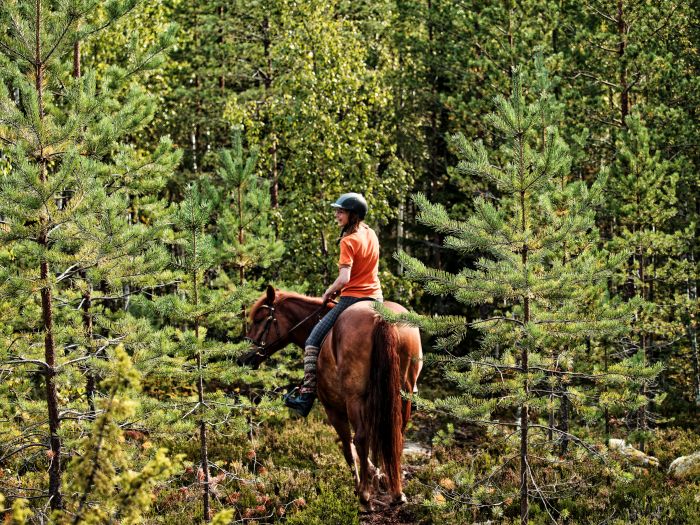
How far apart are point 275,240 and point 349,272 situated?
188 inches

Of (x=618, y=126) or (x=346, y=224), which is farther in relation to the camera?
(x=618, y=126)

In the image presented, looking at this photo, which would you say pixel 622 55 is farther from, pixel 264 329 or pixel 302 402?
pixel 302 402

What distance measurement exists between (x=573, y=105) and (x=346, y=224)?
25.2 ft

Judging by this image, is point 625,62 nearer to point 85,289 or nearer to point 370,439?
point 370,439

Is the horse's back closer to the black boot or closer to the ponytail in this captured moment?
the black boot

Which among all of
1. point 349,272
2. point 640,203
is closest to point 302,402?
point 349,272

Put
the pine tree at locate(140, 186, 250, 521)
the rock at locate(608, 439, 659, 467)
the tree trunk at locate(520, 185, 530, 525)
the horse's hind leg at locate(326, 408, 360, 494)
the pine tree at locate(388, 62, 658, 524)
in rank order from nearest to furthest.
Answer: the pine tree at locate(388, 62, 658, 524) → the tree trunk at locate(520, 185, 530, 525) → the pine tree at locate(140, 186, 250, 521) → the horse's hind leg at locate(326, 408, 360, 494) → the rock at locate(608, 439, 659, 467)

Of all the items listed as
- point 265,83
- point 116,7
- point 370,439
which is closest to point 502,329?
point 370,439

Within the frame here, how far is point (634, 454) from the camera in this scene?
11734 millimetres

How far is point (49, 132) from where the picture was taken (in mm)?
6410

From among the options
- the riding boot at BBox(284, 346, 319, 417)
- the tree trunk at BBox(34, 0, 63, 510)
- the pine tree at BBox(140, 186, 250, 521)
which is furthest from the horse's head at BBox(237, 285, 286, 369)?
the tree trunk at BBox(34, 0, 63, 510)

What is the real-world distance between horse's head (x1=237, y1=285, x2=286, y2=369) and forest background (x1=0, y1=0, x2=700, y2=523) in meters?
0.34

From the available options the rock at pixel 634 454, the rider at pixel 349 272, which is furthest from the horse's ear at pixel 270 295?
the rock at pixel 634 454

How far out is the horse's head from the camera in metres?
10.1
